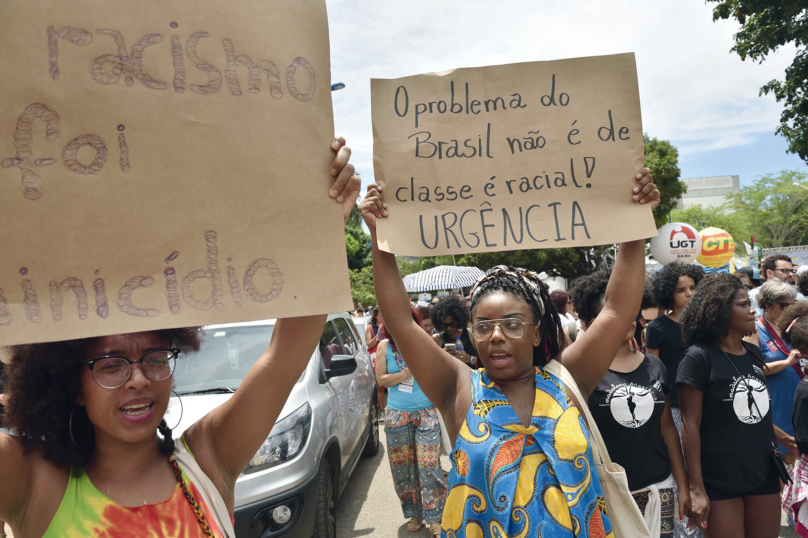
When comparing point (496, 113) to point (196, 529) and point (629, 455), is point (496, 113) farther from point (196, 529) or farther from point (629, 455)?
point (629, 455)

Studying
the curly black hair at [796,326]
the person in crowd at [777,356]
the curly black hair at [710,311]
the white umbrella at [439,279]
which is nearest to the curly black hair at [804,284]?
the person in crowd at [777,356]

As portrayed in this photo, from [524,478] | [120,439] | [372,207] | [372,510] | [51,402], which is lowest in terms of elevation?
[372,510]

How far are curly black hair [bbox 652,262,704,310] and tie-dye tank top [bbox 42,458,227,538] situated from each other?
434 cm

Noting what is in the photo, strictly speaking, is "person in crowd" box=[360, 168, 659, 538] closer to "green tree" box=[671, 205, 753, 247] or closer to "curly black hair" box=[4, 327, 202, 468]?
"curly black hair" box=[4, 327, 202, 468]

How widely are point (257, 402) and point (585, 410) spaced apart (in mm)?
1218

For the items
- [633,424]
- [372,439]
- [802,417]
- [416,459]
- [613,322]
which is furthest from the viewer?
[372,439]

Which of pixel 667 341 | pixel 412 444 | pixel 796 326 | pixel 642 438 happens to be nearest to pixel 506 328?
pixel 642 438

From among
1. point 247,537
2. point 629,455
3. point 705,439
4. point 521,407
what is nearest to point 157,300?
point 521,407

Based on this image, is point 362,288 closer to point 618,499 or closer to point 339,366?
point 339,366

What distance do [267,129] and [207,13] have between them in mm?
355

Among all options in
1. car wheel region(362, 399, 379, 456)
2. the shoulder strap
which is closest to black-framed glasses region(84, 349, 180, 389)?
the shoulder strap

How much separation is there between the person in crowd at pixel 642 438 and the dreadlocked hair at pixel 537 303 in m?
0.89

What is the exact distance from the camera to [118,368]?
4.94 ft

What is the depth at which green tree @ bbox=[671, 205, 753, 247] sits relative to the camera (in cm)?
4822
